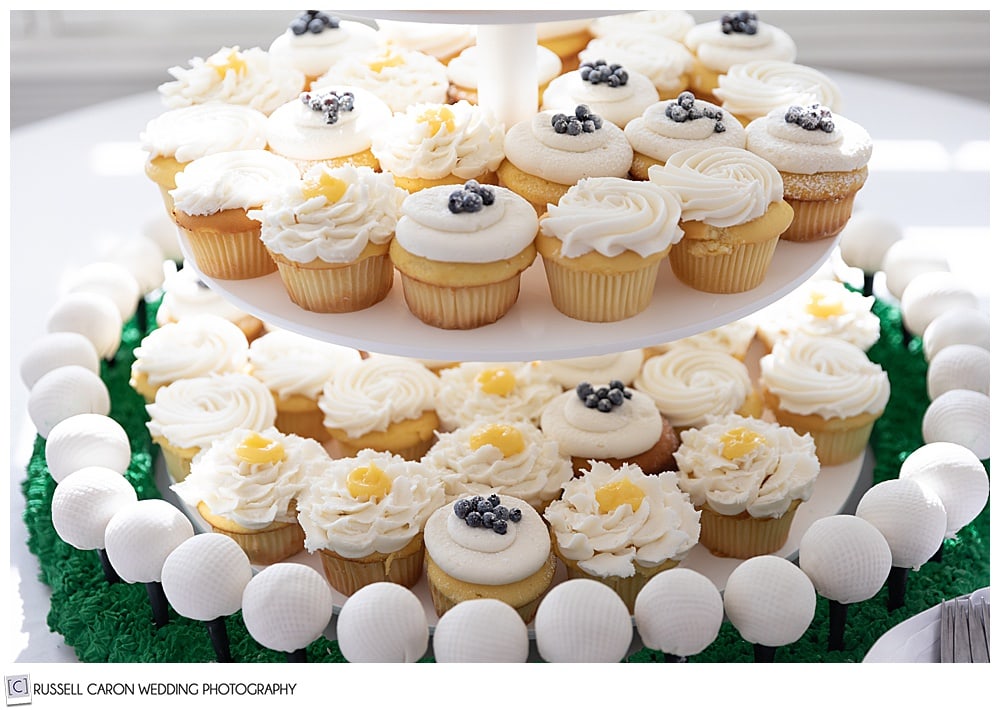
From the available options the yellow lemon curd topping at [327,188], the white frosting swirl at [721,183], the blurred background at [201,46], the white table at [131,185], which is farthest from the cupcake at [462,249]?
the blurred background at [201,46]

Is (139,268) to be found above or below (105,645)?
above

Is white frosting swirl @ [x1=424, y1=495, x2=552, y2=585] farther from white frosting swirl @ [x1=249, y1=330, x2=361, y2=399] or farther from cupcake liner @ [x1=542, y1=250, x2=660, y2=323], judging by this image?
white frosting swirl @ [x1=249, y1=330, x2=361, y2=399]

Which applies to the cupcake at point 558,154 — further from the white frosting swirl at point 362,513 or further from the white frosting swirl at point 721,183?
the white frosting swirl at point 362,513

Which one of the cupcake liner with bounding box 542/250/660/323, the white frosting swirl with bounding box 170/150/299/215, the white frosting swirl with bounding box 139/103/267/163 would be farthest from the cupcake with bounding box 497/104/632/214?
the white frosting swirl with bounding box 139/103/267/163

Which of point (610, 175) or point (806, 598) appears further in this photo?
point (610, 175)

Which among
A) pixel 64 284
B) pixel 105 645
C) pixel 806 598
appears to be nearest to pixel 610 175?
pixel 806 598

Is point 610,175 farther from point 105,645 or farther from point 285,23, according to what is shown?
point 285,23

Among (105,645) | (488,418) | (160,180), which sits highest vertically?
(160,180)

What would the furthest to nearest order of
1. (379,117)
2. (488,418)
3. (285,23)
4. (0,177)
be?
(285,23)
(488,418)
(379,117)
(0,177)

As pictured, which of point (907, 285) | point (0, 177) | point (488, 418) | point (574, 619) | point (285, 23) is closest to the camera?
point (574, 619)
